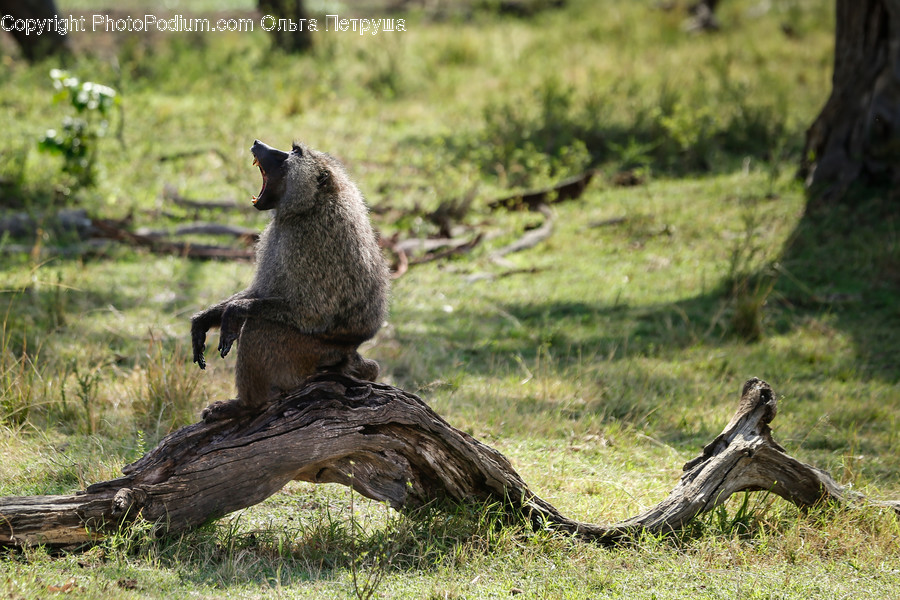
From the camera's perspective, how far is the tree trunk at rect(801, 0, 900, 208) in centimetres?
970

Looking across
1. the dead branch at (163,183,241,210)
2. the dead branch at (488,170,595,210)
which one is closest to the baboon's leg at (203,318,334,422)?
the dead branch at (163,183,241,210)

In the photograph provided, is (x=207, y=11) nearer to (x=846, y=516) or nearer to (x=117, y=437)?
(x=117, y=437)

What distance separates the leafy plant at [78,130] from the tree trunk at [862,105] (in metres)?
8.06

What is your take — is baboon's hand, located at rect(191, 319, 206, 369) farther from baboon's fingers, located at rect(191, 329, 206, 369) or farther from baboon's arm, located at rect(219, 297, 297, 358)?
baboon's arm, located at rect(219, 297, 297, 358)

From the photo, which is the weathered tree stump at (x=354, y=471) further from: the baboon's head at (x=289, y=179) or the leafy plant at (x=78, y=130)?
the leafy plant at (x=78, y=130)

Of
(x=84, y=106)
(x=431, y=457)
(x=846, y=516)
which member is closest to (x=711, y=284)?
(x=846, y=516)

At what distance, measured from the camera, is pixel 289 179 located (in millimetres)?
4406

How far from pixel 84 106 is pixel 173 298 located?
2859mm

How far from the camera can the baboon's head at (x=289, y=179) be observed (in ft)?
14.3

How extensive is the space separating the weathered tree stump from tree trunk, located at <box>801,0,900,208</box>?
590cm

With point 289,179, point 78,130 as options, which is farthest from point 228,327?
point 78,130

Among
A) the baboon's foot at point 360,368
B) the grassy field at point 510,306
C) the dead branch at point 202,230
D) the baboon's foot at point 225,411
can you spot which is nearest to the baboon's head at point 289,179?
the baboon's foot at point 360,368

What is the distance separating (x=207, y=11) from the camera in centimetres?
2023

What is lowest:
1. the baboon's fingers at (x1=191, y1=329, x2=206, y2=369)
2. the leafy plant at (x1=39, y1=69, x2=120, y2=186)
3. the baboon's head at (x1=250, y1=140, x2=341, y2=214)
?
the baboon's fingers at (x1=191, y1=329, x2=206, y2=369)
